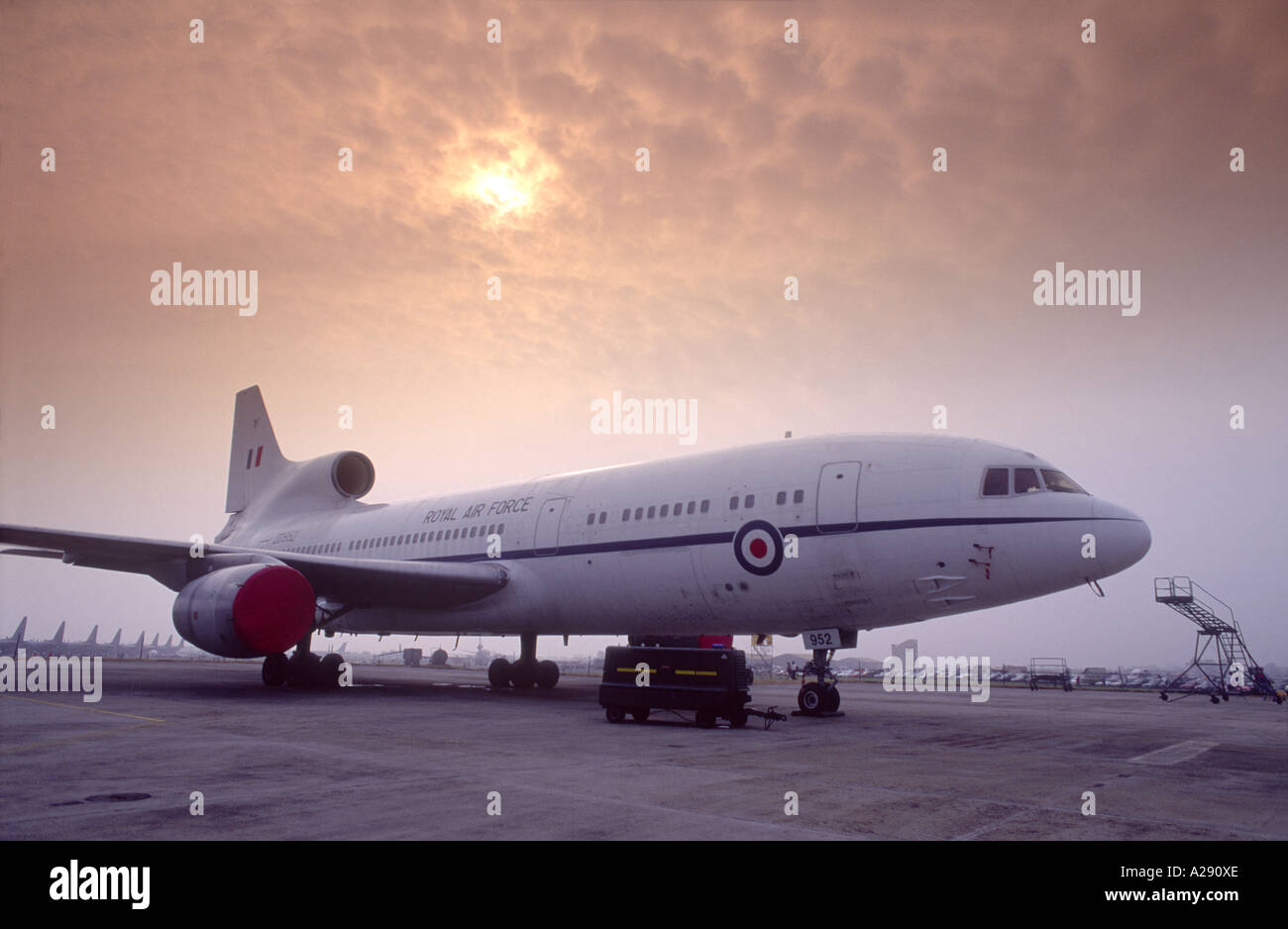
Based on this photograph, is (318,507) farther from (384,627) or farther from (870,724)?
(870,724)

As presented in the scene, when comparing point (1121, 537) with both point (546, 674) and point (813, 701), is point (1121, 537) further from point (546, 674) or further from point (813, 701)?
point (546, 674)

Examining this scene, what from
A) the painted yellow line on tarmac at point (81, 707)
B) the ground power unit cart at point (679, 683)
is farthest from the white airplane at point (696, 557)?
the painted yellow line on tarmac at point (81, 707)

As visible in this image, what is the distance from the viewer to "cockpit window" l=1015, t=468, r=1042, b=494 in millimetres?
14094

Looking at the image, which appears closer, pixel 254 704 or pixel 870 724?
pixel 870 724

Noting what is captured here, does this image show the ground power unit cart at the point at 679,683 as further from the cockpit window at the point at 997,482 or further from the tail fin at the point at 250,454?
the tail fin at the point at 250,454

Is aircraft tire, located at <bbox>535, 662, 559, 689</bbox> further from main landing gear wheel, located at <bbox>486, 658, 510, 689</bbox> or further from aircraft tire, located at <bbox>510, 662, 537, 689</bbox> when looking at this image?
main landing gear wheel, located at <bbox>486, 658, 510, 689</bbox>

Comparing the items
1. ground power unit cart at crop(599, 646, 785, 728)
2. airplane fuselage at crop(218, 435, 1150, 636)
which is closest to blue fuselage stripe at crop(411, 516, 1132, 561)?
airplane fuselage at crop(218, 435, 1150, 636)

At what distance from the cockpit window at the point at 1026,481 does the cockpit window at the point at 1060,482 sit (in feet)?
0.58

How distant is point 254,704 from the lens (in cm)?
1675

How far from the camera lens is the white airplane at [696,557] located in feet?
45.8

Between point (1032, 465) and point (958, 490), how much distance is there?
1.38 m

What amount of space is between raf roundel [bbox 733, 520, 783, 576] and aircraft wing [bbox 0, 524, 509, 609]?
716 centimetres
